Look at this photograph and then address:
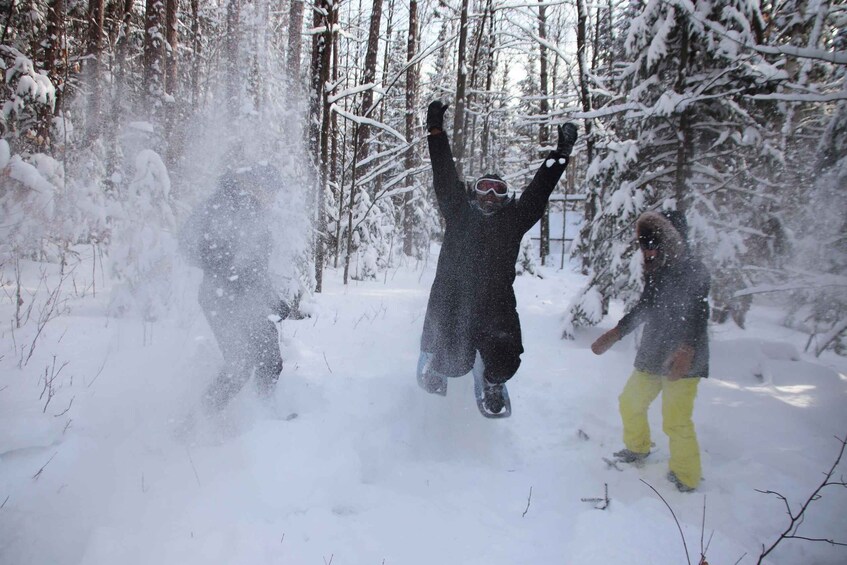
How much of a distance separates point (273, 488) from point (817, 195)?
6751mm

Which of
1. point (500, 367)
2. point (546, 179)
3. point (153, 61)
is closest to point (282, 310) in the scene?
point (500, 367)

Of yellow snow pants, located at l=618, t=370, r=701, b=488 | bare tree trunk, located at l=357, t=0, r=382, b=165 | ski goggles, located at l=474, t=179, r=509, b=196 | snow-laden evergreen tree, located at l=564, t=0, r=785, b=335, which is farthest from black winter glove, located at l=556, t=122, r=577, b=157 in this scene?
bare tree trunk, located at l=357, t=0, r=382, b=165

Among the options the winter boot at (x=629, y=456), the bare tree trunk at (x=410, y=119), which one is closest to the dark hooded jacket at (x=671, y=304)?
the winter boot at (x=629, y=456)

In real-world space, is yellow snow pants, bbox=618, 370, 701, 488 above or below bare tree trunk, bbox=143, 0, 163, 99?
below

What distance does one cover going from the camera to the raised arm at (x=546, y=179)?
3559mm

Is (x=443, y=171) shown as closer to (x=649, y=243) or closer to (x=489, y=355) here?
(x=489, y=355)

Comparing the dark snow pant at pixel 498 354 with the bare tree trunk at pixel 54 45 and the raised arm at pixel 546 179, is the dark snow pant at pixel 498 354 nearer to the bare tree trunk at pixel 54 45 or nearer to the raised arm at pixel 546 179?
the raised arm at pixel 546 179

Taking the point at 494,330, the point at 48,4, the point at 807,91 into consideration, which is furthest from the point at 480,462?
the point at 48,4

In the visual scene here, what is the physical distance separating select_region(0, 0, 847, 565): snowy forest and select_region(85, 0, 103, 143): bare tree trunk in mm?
1779

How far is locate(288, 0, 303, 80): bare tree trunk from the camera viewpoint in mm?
9000

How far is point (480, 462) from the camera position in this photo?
379cm

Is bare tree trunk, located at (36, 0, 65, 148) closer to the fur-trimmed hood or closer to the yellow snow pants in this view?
the fur-trimmed hood

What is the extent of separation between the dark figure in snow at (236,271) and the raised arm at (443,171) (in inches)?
54.2

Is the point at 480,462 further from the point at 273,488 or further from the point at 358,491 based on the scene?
the point at 273,488
